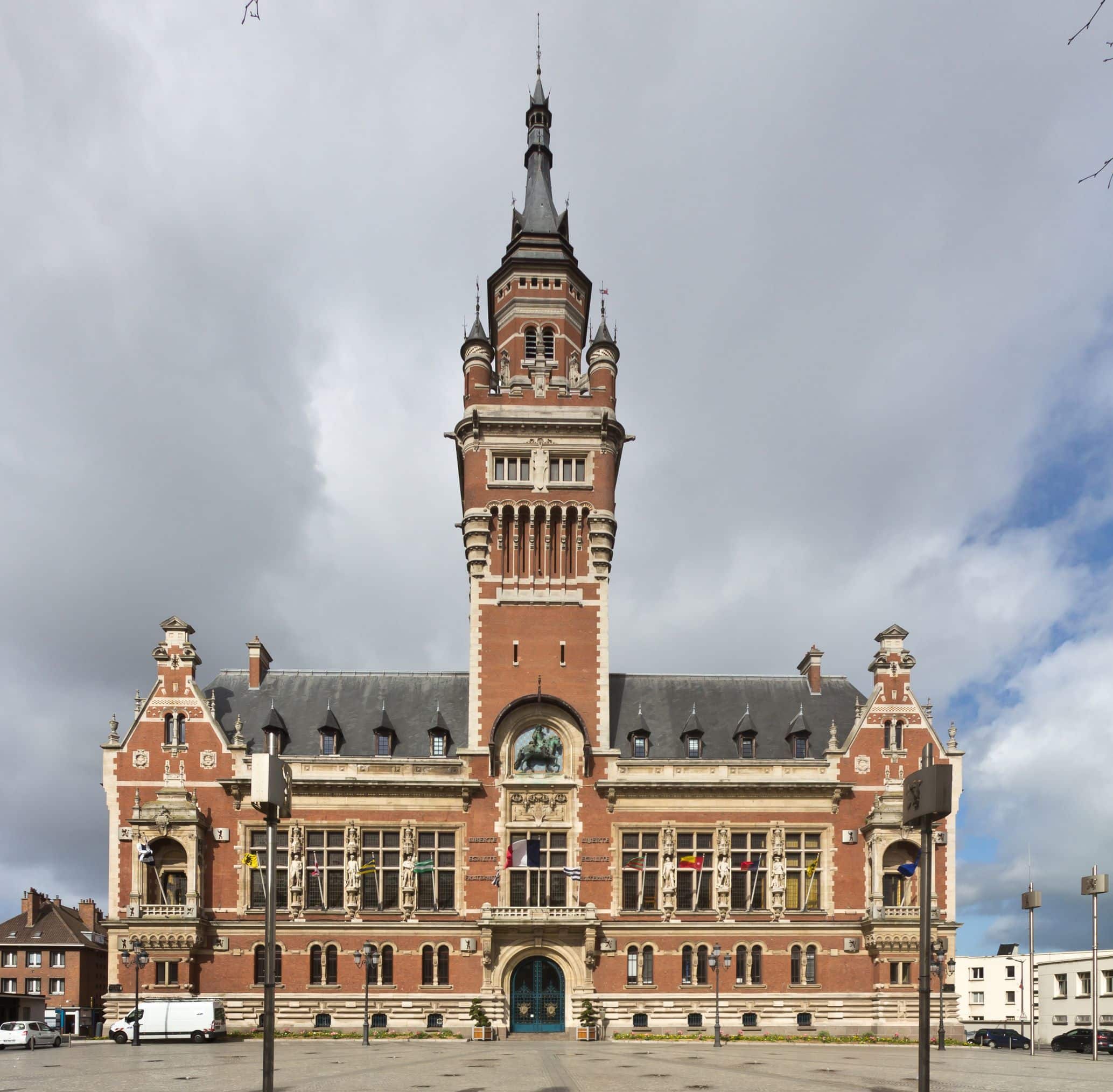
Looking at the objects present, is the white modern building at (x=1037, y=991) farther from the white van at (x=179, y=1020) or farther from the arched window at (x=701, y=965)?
the white van at (x=179, y=1020)

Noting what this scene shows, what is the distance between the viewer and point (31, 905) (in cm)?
8906

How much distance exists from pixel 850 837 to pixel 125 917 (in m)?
37.3

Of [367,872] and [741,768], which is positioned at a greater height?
[741,768]

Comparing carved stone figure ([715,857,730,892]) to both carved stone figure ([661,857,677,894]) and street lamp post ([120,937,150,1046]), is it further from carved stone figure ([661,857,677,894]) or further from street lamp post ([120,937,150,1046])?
street lamp post ([120,937,150,1046])

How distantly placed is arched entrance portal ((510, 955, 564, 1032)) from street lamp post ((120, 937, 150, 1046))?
17.6 metres

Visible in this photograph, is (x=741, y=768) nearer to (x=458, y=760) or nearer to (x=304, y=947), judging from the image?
(x=458, y=760)

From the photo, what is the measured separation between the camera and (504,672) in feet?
190

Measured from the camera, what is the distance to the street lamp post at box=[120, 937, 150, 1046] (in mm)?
48781

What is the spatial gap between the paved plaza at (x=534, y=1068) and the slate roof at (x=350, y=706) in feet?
49.9

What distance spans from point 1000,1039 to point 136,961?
155ft

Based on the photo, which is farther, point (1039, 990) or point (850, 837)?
point (1039, 990)

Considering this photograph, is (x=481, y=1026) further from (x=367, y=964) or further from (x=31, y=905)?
(x=31, y=905)

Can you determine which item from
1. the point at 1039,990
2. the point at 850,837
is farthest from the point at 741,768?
the point at 1039,990

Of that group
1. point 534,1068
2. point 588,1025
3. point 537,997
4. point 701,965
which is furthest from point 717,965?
point 534,1068
